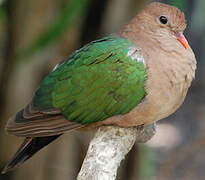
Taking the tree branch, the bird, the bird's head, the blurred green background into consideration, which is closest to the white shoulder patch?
the bird

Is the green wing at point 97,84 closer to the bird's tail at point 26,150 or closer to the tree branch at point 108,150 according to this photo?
the tree branch at point 108,150

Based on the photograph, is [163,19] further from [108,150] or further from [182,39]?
[108,150]

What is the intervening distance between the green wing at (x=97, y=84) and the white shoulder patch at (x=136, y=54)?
2 cm

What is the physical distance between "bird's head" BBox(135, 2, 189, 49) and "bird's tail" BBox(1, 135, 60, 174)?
101 centimetres

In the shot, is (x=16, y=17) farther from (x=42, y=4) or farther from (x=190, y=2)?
(x=190, y=2)

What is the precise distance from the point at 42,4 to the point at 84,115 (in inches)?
82.9

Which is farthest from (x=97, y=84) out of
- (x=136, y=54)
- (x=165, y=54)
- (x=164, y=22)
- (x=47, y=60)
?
(x=47, y=60)

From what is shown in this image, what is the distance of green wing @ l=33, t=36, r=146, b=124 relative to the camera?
288 cm

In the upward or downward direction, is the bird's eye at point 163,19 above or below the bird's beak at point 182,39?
above

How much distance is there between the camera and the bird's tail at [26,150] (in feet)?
10.1

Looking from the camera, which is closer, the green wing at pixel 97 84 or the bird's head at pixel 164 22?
the green wing at pixel 97 84

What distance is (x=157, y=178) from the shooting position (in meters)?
5.74

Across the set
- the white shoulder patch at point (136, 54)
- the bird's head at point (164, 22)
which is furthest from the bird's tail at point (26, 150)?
the bird's head at point (164, 22)

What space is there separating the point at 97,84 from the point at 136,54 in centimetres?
31
